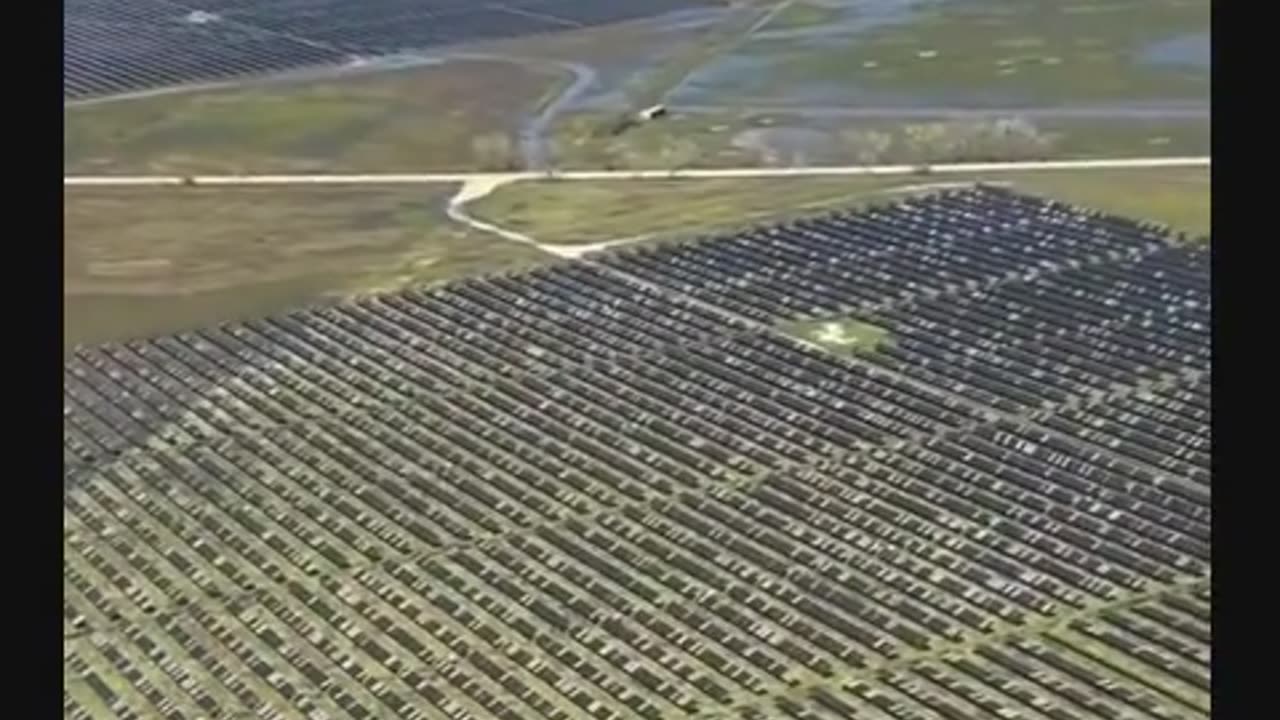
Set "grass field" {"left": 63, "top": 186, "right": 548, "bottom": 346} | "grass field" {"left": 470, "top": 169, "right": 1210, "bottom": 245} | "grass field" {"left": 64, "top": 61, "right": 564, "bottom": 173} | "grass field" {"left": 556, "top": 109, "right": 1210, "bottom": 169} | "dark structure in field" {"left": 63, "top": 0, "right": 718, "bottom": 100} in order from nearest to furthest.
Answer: "grass field" {"left": 63, "top": 186, "right": 548, "bottom": 346}
"grass field" {"left": 470, "top": 169, "right": 1210, "bottom": 245}
"grass field" {"left": 556, "top": 109, "right": 1210, "bottom": 169}
"grass field" {"left": 64, "top": 61, "right": 564, "bottom": 173}
"dark structure in field" {"left": 63, "top": 0, "right": 718, "bottom": 100}

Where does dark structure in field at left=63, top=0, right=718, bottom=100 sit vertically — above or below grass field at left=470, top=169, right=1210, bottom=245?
above

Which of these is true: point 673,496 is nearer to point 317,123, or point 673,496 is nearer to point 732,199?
point 732,199

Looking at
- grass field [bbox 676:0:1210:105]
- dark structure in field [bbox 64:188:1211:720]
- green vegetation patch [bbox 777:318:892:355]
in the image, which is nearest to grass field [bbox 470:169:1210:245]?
dark structure in field [bbox 64:188:1211:720]

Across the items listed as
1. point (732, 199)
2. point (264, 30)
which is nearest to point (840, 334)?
point (732, 199)

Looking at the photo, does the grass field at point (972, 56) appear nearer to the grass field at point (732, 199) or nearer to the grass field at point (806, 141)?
the grass field at point (806, 141)

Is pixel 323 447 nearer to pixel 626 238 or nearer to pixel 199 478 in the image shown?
pixel 199 478

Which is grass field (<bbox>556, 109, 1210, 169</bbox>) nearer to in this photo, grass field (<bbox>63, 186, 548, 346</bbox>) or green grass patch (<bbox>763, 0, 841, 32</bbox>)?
grass field (<bbox>63, 186, 548, 346</bbox>)
